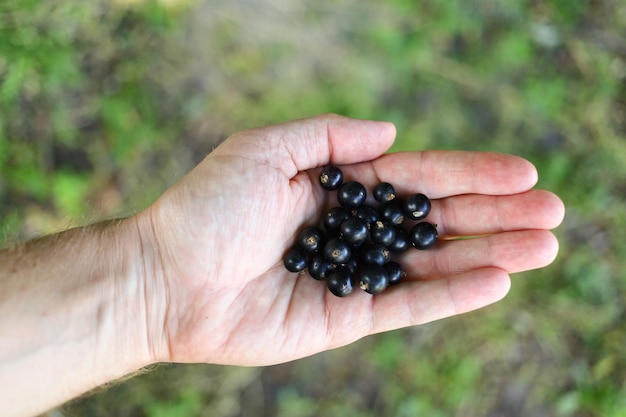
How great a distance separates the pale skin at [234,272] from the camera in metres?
3.87

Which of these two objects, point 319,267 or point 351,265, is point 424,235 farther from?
point 319,267

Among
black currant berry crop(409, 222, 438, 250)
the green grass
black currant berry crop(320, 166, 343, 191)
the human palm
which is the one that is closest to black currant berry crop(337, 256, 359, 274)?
the human palm

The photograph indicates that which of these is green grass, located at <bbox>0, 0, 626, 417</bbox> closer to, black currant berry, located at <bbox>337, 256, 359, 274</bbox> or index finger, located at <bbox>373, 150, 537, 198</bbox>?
index finger, located at <bbox>373, 150, 537, 198</bbox>

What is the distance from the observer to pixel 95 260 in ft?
13.4

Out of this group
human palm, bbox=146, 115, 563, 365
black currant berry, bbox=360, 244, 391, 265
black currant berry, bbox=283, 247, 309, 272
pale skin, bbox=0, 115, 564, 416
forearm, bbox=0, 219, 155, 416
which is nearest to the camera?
forearm, bbox=0, 219, 155, 416

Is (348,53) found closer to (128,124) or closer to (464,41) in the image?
(464,41)

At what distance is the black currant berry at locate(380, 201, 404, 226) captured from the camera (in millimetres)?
4418

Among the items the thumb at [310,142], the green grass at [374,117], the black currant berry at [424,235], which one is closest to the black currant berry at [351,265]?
the black currant berry at [424,235]

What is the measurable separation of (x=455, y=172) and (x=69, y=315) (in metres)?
3.13

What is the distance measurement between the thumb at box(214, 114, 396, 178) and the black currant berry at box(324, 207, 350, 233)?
42cm

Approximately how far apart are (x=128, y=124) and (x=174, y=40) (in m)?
1.16

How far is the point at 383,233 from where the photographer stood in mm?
4344

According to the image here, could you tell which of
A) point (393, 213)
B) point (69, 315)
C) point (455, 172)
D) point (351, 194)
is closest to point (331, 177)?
point (351, 194)

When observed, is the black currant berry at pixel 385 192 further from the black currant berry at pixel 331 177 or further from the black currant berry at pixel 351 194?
the black currant berry at pixel 331 177
